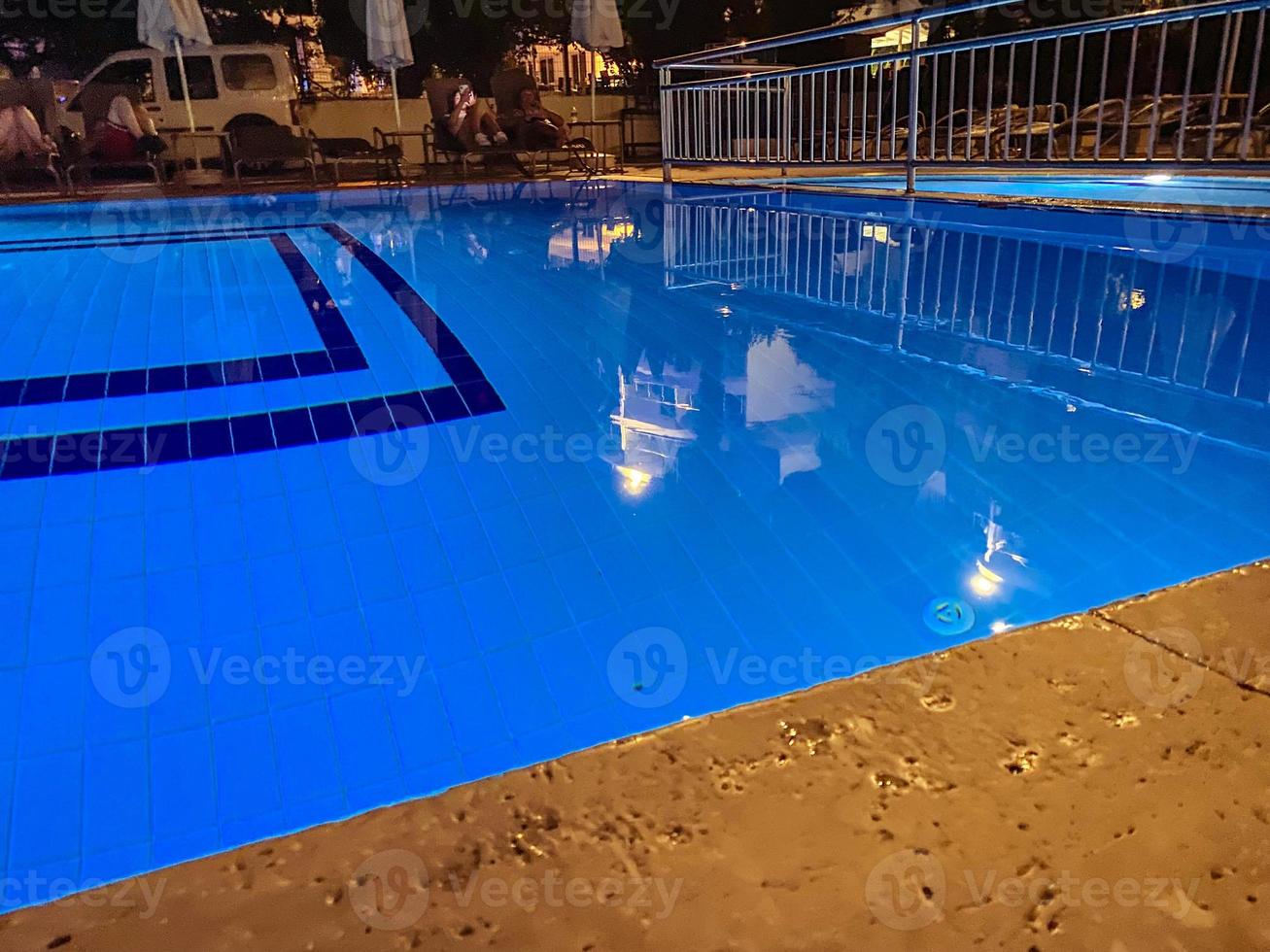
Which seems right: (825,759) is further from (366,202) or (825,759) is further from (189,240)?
(366,202)

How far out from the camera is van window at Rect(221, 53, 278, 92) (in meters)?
9.60

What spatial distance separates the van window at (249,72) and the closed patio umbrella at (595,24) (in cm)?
330

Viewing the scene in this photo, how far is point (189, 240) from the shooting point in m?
5.78

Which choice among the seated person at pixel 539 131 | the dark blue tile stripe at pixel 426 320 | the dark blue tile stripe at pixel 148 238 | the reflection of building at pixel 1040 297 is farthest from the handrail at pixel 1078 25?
the dark blue tile stripe at pixel 148 238

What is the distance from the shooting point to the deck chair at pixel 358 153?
8.84 m

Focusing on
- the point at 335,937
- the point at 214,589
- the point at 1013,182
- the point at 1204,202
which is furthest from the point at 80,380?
the point at 1013,182

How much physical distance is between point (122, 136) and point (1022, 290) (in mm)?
8743

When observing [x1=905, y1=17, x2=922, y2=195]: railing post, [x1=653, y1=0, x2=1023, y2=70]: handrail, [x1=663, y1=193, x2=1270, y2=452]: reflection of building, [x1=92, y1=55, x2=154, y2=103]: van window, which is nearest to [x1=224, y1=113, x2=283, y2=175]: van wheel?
[x1=92, y1=55, x2=154, y2=103]: van window

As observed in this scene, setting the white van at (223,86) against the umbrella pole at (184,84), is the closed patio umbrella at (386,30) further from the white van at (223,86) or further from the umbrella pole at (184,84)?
the umbrella pole at (184,84)

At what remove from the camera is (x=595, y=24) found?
946 centimetres

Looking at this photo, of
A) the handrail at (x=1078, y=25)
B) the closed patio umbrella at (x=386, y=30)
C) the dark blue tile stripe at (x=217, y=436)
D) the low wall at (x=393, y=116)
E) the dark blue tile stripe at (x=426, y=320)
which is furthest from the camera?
the low wall at (x=393, y=116)

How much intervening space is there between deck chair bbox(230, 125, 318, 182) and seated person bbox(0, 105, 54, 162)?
179 cm

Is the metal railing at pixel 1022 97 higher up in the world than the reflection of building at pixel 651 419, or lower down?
higher up

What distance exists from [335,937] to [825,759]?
48 centimetres
